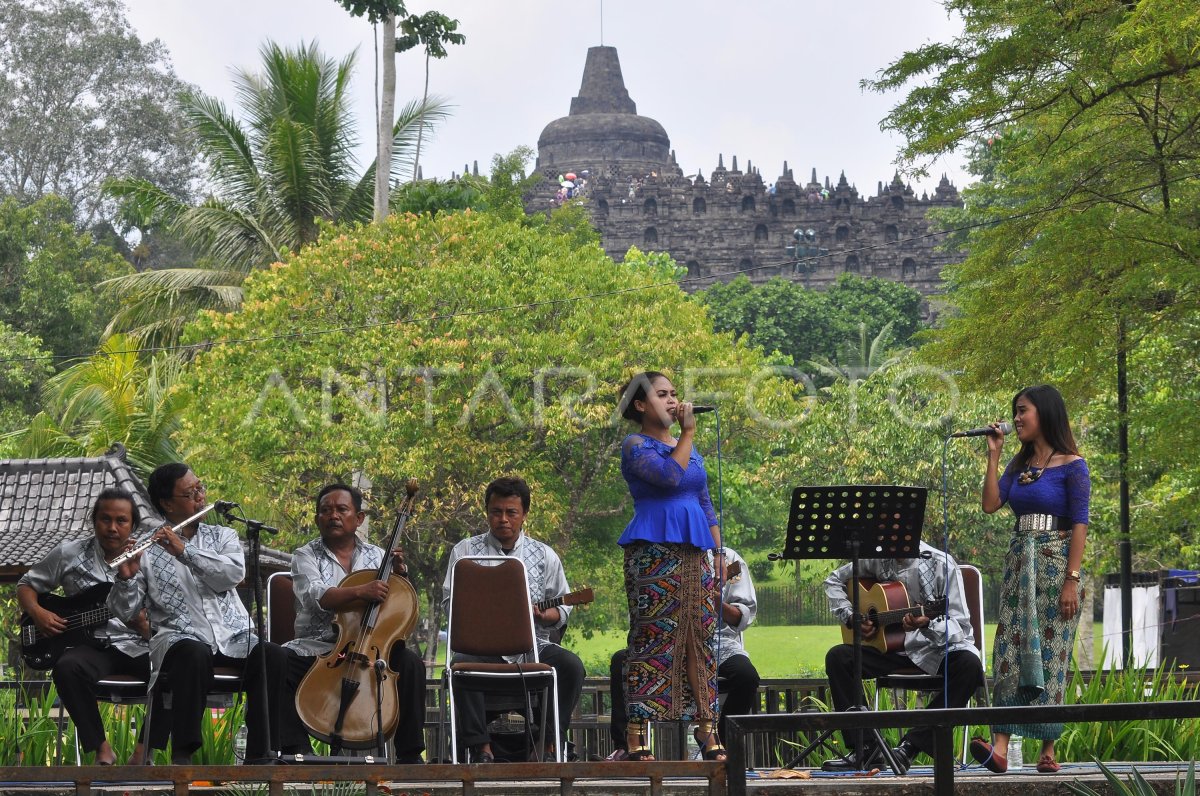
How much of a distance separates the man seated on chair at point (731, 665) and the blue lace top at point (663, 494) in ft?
2.66

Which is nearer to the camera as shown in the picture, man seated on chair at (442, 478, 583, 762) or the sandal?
the sandal

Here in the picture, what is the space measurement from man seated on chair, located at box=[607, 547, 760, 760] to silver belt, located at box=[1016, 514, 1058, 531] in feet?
4.26

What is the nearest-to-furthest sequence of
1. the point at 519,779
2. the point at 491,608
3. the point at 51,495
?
the point at 519,779 < the point at 491,608 < the point at 51,495

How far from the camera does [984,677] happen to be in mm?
7109

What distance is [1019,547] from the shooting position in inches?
260

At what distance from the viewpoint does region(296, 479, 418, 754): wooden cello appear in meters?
6.45

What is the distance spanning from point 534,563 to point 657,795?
2.19 m

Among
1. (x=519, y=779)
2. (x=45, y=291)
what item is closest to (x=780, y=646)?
(x=45, y=291)

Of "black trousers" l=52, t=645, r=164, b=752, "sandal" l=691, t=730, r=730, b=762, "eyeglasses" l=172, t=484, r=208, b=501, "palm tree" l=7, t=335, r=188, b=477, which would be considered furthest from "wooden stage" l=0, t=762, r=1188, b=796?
"palm tree" l=7, t=335, r=188, b=477

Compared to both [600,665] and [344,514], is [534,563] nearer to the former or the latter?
[344,514]

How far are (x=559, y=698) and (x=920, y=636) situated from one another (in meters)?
1.59

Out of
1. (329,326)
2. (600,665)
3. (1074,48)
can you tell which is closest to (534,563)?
(1074,48)

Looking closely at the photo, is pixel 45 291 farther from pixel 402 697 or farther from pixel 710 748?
pixel 710 748

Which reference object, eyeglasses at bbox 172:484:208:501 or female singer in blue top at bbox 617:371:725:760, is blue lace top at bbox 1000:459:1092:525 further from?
eyeglasses at bbox 172:484:208:501
